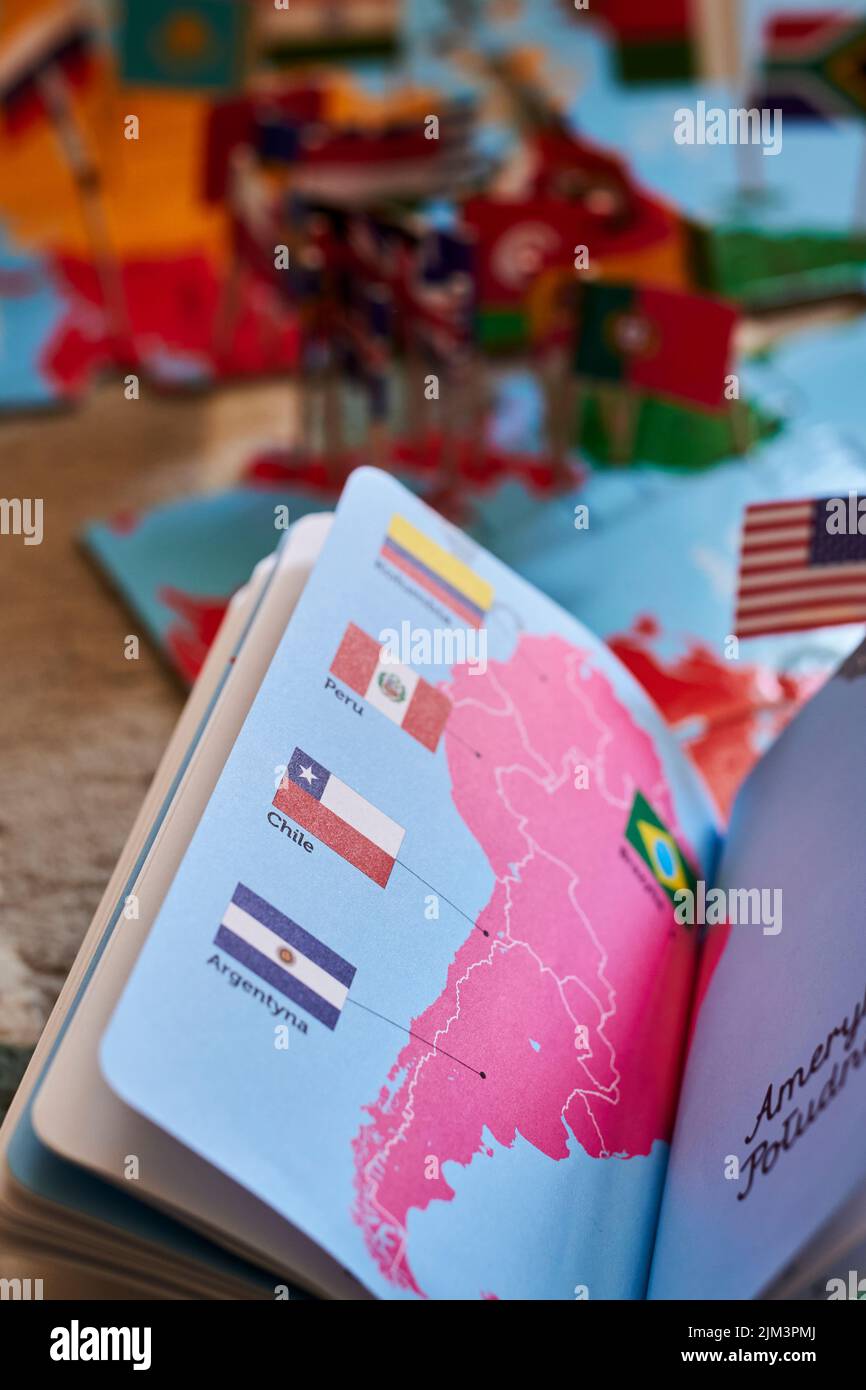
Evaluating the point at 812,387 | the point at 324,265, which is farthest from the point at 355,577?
the point at 812,387

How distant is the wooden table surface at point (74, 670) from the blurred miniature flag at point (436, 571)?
1.58 feet

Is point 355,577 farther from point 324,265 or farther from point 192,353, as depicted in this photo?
point 192,353

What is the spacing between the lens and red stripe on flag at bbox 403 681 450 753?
2.89ft

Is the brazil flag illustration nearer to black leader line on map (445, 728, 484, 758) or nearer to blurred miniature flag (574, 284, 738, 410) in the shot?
black leader line on map (445, 728, 484, 758)

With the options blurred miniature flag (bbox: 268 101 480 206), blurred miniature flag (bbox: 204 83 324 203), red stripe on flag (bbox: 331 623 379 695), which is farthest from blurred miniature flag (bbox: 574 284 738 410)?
red stripe on flag (bbox: 331 623 379 695)

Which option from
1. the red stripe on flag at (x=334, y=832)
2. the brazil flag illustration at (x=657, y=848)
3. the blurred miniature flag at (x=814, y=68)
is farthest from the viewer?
the blurred miniature flag at (x=814, y=68)

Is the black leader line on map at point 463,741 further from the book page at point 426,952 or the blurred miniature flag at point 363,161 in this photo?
the blurred miniature flag at point 363,161

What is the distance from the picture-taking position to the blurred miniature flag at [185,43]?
257cm

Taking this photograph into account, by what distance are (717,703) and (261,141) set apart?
4.25ft

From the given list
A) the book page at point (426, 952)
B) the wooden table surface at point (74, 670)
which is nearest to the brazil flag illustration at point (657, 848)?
the book page at point (426, 952)

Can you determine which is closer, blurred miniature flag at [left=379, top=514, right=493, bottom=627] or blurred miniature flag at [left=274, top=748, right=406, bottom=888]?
blurred miniature flag at [left=274, top=748, right=406, bottom=888]

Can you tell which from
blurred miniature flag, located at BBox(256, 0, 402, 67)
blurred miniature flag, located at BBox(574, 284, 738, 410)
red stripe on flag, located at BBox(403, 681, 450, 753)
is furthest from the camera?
blurred miniature flag, located at BBox(256, 0, 402, 67)

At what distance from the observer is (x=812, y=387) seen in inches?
84.3

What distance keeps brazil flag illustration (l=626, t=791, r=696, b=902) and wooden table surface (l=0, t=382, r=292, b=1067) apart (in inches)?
19.4
